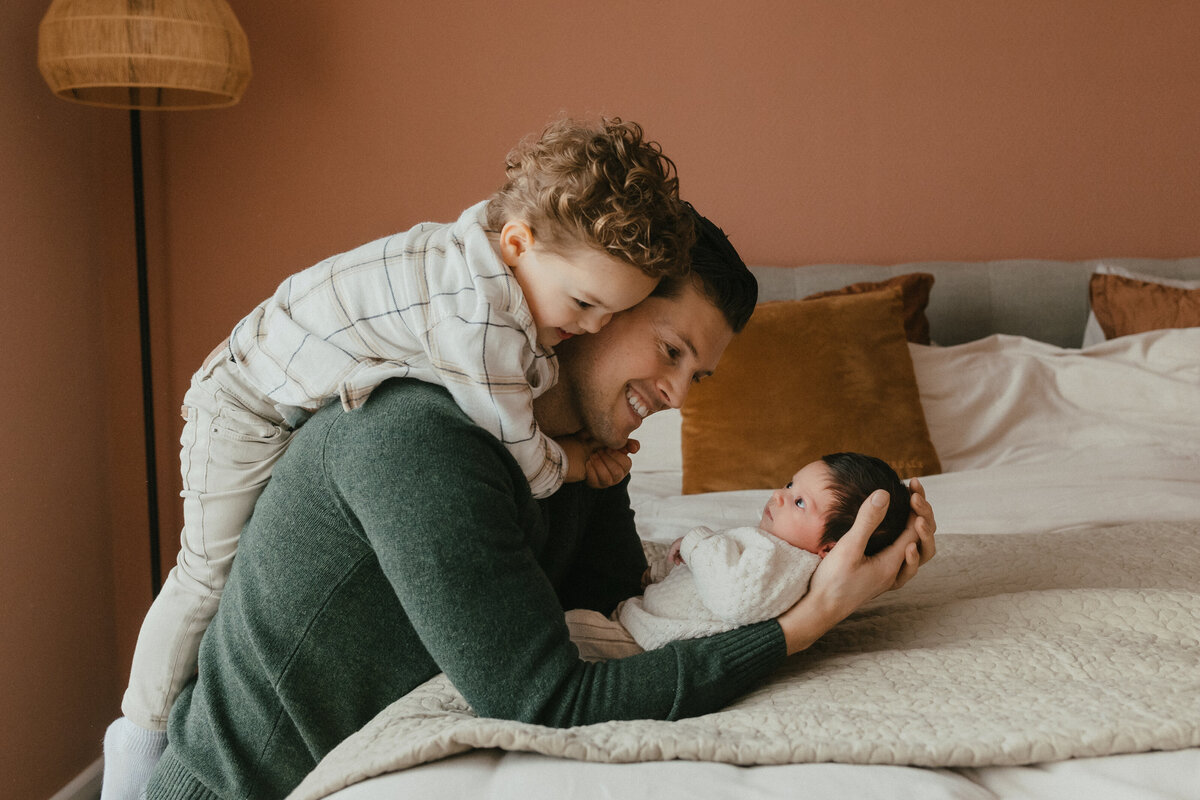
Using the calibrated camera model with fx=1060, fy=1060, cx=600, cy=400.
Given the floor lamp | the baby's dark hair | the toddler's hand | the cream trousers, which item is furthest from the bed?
the floor lamp

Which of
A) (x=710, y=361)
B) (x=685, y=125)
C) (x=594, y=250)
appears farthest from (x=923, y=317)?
(x=594, y=250)

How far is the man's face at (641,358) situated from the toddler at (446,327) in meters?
0.05

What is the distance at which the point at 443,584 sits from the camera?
0.96m

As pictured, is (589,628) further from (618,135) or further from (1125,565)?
(1125,565)

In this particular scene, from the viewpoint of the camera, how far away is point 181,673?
1333 millimetres

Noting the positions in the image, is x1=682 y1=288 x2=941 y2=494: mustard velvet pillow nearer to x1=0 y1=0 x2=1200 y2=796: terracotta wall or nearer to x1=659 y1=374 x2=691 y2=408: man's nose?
x1=0 y1=0 x2=1200 y2=796: terracotta wall

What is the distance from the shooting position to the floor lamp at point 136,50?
7.48 ft

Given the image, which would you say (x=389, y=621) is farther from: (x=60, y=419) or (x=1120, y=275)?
(x=1120, y=275)

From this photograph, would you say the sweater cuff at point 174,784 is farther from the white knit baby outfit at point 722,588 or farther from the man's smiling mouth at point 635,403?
the man's smiling mouth at point 635,403

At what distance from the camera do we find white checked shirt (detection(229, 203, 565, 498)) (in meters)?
1.10

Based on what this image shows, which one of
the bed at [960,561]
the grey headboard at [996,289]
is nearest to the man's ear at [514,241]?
the bed at [960,561]

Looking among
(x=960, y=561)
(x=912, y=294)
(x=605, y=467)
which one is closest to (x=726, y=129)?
(x=912, y=294)

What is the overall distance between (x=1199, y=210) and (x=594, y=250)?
2517mm

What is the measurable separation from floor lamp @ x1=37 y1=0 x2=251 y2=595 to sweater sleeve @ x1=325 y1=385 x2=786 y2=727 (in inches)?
65.9
